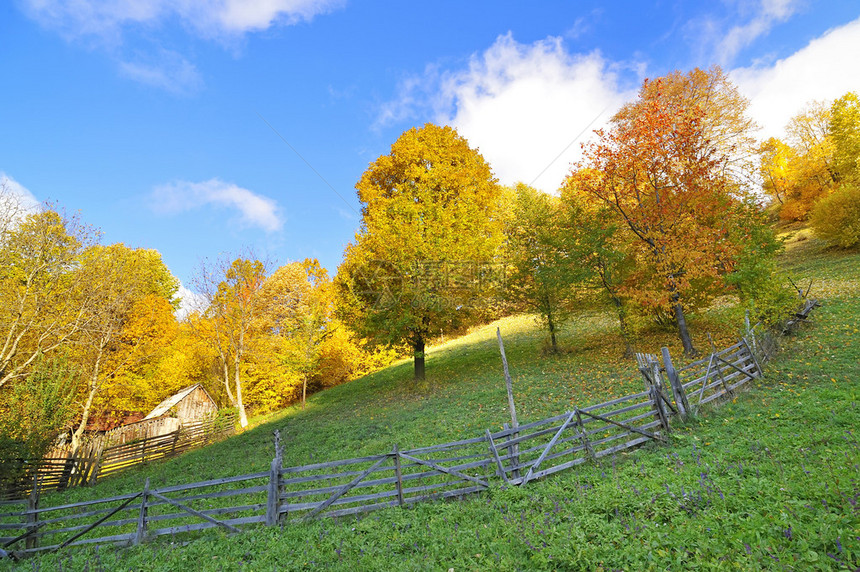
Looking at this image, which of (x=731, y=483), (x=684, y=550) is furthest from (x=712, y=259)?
(x=684, y=550)

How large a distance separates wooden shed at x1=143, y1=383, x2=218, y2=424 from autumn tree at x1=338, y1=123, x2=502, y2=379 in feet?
48.3

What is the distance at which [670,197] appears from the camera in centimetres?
1598

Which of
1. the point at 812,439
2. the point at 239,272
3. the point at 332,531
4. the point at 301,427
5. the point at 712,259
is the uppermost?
the point at 239,272

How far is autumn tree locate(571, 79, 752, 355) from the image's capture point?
15.3 metres

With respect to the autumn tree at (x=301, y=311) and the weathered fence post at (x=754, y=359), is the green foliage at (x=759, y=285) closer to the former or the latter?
the weathered fence post at (x=754, y=359)

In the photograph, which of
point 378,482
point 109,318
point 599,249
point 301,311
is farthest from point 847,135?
point 109,318

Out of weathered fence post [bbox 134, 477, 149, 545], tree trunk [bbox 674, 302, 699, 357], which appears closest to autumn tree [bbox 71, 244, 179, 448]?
weathered fence post [bbox 134, 477, 149, 545]

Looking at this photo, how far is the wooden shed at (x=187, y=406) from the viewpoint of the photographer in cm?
2444

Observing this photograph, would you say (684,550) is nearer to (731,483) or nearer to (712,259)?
(731,483)

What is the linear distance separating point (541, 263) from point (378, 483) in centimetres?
1585

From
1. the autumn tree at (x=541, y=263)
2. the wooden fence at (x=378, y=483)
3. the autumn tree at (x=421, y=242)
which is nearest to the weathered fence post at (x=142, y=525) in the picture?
the wooden fence at (x=378, y=483)

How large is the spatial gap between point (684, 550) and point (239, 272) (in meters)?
28.4

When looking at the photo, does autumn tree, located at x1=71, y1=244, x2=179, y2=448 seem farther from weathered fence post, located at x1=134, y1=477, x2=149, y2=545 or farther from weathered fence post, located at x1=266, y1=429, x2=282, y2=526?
weathered fence post, located at x1=266, y1=429, x2=282, y2=526

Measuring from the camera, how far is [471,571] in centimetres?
458
